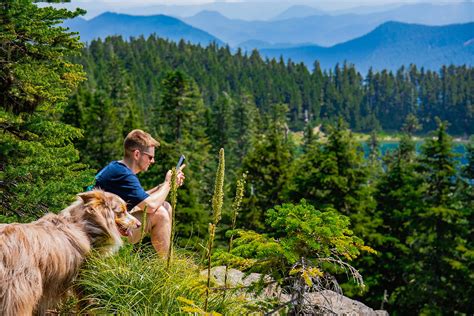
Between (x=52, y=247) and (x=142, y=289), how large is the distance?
0.77 meters

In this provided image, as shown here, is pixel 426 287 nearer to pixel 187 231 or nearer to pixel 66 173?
pixel 187 231

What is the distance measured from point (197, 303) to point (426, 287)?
19325mm

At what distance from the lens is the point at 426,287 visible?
21125 mm

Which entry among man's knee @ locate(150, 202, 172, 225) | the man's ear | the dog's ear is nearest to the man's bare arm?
man's knee @ locate(150, 202, 172, 225)

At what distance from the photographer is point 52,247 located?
13.0 ft

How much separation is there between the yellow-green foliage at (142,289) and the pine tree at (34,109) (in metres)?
2.64

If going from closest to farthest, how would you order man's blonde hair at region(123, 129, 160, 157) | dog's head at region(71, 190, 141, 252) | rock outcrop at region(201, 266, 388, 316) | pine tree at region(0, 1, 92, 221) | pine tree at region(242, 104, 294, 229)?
1. dog's head at region(71, 190, 141, 252)
2. rock outcrop at region(201, 266, 388, 316)
3. man's blonde hair at region(123, 129, 160, 157)
4. pine tree at region(0, 1, 92, 221)
5. pine tree at region(242, 104, 294, 229)

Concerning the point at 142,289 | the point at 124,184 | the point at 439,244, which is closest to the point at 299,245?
the point at 142,289

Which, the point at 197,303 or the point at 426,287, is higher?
the point at 197,303

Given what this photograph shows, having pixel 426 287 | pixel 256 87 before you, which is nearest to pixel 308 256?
pixel 426 287

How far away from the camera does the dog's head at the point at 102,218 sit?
4367 mm

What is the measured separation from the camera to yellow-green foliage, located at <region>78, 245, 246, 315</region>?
400cm

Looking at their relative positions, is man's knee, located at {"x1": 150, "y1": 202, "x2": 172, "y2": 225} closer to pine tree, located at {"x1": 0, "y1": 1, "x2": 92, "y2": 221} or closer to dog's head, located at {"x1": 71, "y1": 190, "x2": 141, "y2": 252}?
dog's head, located at {"x1": 71, "y1": 190, "x2": 141, "y2": 252}

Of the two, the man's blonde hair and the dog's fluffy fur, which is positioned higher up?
the man's blonde hair
